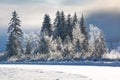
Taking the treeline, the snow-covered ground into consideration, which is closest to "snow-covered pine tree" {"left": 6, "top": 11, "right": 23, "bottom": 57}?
the treeline

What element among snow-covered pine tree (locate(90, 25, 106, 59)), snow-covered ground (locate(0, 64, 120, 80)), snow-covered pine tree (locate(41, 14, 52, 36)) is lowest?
snow-covered ground (locate(0, 64, 120, 80))

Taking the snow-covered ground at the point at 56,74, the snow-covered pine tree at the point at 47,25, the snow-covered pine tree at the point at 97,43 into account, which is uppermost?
the snow-covered pine tree at the point at 47,25

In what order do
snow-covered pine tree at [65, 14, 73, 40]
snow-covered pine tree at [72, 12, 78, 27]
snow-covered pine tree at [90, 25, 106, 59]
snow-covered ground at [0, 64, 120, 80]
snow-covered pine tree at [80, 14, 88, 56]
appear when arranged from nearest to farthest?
snow-covered ground at [0, 64, 120, 80], snow-covered pine tree at [90, 25, 106, 59], snow-covered pine tree at [80, 14, 88, 56], snow-covered pine tree at [65, 14, 73, 40], snow-covered pine tree at [72, 12, 78, 27]

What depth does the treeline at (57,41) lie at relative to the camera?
70938mm

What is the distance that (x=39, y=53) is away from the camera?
243ft

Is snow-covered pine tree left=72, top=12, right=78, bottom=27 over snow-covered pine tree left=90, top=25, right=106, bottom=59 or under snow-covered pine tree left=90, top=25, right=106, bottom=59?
over

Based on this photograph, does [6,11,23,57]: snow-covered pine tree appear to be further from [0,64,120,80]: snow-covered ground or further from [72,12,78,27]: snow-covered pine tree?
[0,64,120,80]: snow-covered ground

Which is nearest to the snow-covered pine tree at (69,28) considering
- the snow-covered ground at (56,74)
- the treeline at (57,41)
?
the treeline at (57,41)

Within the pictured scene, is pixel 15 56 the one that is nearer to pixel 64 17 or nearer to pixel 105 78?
pixel 64 17

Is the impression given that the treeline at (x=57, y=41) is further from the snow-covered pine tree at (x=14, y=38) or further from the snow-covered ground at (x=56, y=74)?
the snow-covered ground at (x=56, y=74)

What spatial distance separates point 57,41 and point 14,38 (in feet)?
27.4

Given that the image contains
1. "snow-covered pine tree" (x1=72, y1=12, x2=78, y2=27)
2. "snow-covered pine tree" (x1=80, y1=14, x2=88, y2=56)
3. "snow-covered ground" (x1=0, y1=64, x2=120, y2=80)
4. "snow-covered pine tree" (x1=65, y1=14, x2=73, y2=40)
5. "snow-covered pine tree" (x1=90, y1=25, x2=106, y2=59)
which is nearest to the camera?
"snow-covered ground" (x1=0, y1=64, x2=120, y2=80)

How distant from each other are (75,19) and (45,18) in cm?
625

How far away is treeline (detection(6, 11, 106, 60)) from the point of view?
70938mm
